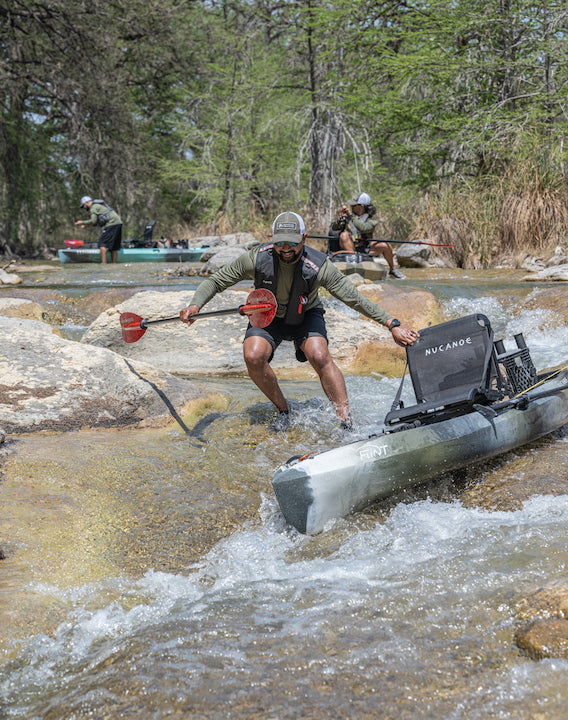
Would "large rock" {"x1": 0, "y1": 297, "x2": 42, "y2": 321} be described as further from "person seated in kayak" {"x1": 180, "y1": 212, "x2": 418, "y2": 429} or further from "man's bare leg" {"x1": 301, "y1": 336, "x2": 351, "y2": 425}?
"man's bare leg" {"x1": 301, "y1": 336, "x2": 351, "y2": 425}

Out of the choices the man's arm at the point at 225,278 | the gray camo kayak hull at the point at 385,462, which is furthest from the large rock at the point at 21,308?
the gray camo kayak hull at the point at 385,462

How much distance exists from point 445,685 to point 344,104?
51.2ft

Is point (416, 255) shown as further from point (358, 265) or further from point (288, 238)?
point (288, 238)

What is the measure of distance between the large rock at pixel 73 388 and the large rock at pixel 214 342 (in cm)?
123

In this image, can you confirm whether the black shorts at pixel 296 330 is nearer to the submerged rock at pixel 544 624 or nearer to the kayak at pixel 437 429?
the kayak at pixel 437 429

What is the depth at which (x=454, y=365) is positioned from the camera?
4.14 metres

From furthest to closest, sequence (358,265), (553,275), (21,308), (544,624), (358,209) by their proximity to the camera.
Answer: (358,209)
(358,265)
(553,275)
(21,308)
(544,624)

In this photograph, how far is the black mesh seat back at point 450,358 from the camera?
13.3 feet

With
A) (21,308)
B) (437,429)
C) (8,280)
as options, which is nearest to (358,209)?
(21,308)

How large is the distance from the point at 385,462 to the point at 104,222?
13.2 metres

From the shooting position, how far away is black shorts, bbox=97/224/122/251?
49.9 feet

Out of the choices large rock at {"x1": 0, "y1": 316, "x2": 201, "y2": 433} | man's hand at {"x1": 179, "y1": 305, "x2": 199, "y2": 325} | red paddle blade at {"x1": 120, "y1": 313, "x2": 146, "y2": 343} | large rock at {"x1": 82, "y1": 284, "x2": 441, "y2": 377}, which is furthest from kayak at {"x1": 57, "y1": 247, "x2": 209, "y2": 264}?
man's hand at {"x1": 179, "y1": 305, "x2": 199, "y2": 325}

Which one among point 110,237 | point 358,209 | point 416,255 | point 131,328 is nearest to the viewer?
point 131,328

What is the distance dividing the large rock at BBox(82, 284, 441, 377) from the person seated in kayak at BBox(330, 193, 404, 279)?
4.15 m
